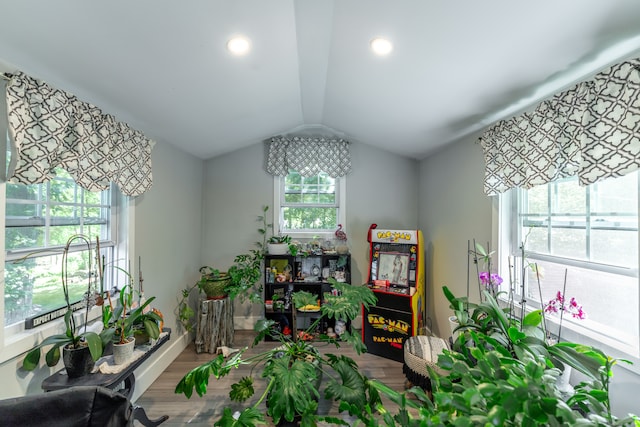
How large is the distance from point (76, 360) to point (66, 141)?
121cm

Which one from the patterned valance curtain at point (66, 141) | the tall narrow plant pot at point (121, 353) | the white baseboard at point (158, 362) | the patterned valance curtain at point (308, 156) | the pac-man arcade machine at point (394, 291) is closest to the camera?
the patterned valance curtain at point (66, 141)

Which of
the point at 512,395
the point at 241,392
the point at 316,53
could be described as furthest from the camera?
the point at 316,53

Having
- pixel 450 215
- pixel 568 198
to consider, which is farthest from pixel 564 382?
pixel 450 215

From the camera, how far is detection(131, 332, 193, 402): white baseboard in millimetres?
2230

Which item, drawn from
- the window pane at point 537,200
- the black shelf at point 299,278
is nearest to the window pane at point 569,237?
the window pane at point 537,200

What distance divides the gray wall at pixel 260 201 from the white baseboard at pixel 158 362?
74 centimetres

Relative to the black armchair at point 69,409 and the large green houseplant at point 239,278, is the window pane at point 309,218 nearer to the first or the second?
the large green houseplant at point 239,278

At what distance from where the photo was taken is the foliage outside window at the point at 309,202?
12.0 feet

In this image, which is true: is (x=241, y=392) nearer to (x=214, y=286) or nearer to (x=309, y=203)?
(x=214, y=286)

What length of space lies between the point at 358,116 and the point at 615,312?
234 centimetres

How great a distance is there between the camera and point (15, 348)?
1362 mm

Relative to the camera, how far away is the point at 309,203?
3.66 metres

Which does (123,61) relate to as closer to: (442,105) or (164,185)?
(164,185)

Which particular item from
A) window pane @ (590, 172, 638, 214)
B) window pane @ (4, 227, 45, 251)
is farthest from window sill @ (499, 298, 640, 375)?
window pane @ (4, 227, 45, 251)
